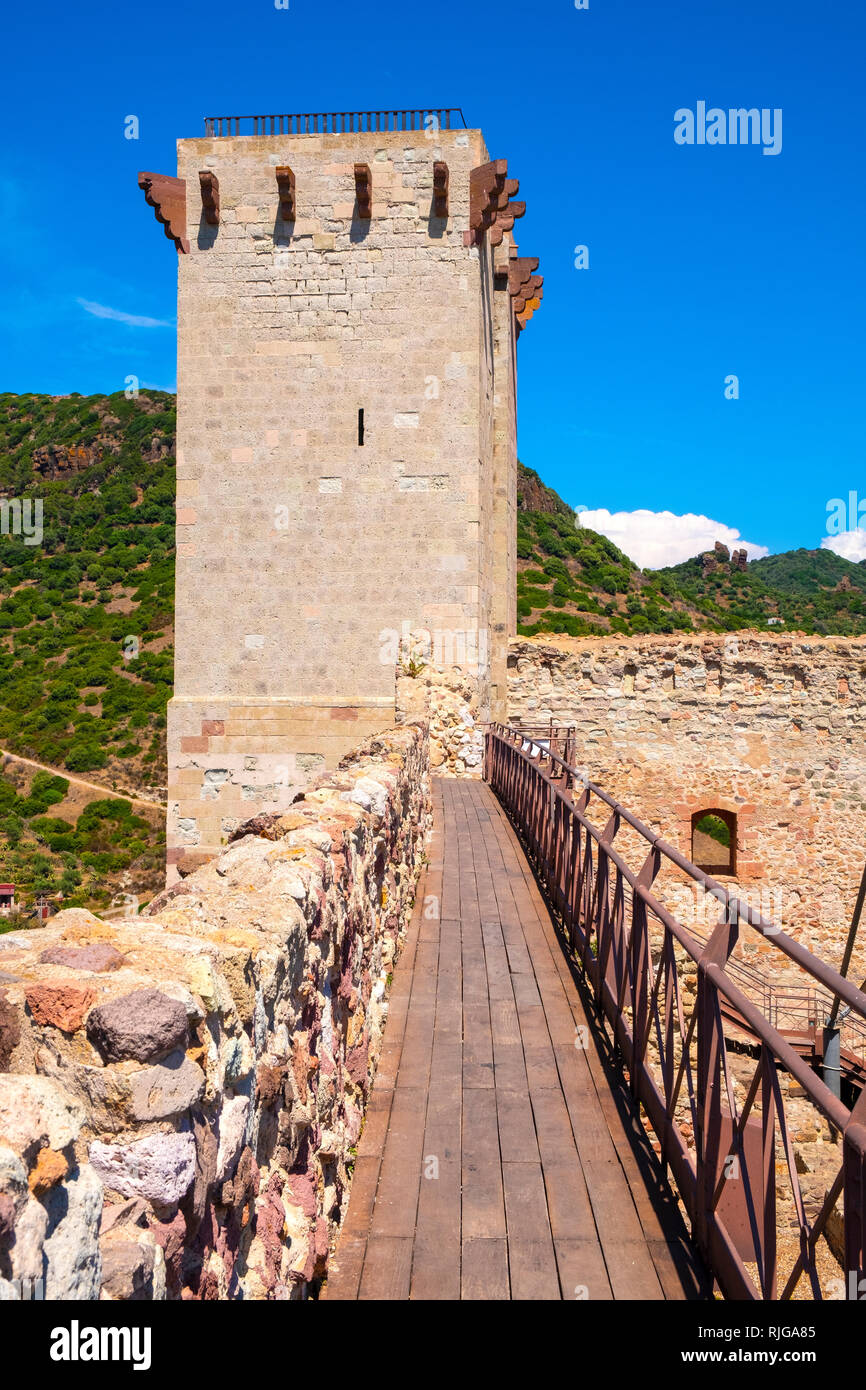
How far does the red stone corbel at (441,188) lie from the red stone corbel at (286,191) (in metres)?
1.97

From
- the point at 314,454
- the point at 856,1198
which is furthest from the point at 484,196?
the point at 856,1198

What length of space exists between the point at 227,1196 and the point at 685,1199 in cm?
182

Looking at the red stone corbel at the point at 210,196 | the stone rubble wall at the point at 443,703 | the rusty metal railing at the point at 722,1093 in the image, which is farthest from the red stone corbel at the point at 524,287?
the rusty metal railing at the point at 722,1093

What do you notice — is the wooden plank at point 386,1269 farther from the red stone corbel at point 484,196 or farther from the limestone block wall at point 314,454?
the red stone corbel at point 484,196

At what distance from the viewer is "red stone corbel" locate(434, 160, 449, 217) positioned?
508 inches

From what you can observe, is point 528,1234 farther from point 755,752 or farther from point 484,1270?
point 755,752

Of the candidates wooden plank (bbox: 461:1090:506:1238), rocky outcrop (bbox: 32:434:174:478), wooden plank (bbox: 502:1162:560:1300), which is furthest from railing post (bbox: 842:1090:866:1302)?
rocky outcrop (bbox: 32:434:174:478)

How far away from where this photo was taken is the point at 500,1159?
342 centimetres

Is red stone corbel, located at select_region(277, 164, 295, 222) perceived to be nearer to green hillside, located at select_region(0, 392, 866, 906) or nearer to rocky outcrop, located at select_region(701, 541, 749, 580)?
green hillside, located at select_region(0, 392, 866, 906)

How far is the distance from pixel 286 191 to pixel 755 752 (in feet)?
35.9

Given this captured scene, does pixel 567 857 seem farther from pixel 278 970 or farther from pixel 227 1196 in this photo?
pixel 227 1196

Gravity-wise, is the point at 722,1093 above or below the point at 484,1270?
above
